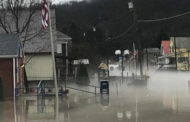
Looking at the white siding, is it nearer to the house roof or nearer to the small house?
the house roof

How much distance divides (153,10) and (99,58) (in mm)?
36559

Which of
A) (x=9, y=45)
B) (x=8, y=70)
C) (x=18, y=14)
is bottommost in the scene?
(x=8, y=70)

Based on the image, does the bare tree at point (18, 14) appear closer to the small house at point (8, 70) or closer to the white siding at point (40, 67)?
the white siding at point (40, 67)

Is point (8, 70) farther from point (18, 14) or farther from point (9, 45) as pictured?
point (18, 14)

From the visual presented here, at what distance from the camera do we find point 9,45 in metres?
33.6

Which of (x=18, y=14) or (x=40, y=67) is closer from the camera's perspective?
(x=18, y=14)

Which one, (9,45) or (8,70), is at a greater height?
(9,45)

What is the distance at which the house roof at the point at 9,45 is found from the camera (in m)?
32.1

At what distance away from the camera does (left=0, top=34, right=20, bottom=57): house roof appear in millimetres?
32122

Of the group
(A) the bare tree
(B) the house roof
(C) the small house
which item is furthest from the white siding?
(C) the small house

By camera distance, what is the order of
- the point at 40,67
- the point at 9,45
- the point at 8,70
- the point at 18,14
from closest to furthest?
the point at 8,70, the point at 9,45, the point at 18,14, the point at 40,67

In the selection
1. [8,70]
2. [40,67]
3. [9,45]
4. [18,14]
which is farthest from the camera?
[40,67]

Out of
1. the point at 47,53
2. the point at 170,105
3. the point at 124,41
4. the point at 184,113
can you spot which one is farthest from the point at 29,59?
the point at 124,41

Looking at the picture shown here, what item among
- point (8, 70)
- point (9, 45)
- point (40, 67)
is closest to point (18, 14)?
A: point (40, 67)
